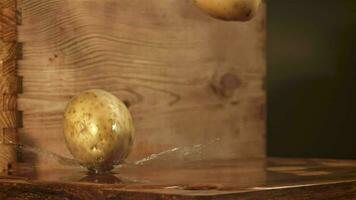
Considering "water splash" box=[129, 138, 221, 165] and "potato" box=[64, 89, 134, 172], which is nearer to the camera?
"potato" box=[64, 89, 134, 172]

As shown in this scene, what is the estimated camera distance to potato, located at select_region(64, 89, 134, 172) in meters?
0.92

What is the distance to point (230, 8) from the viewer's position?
3.08 feet

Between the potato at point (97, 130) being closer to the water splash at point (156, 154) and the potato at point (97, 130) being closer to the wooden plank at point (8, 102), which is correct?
Result: the water splash at point (156, 154)

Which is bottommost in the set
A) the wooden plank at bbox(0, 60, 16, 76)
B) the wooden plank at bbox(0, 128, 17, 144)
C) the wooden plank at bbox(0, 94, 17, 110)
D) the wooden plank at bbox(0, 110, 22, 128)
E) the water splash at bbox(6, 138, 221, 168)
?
the water splash at bbox(6, 138, 221, 168)

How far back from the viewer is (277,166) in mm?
1026

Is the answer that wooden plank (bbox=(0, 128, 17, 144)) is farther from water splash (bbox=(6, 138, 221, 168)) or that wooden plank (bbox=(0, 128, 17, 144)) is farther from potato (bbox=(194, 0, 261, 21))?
potato (bbox=(194, 0, 261, 21))

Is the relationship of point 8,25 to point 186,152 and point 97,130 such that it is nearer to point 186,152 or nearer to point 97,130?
point 97,130

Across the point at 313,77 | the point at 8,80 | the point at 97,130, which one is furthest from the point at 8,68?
the point at 313,77

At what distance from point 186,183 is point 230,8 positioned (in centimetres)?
28

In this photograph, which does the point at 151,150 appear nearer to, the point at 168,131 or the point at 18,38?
the point at 168,131

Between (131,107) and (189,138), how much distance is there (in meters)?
0.16

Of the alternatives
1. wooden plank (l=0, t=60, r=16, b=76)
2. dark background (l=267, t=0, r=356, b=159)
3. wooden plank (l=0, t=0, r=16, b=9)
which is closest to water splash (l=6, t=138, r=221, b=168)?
wooden plank (l=0, t=60, r=16, b=76)

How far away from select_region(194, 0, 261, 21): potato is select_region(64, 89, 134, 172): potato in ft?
0.60

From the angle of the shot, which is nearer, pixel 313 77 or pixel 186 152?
pixel 186 152
